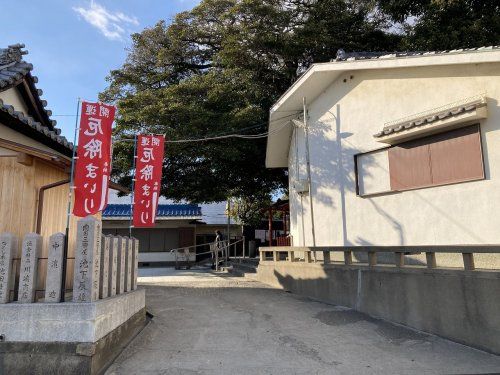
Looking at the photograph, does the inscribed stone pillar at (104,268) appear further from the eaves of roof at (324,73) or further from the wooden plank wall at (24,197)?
the eaves of roof at (324,73)

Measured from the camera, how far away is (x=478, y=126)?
9.20 meters

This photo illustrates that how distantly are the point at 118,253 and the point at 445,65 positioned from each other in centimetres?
866

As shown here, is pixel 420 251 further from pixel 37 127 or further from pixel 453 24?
pixel 453 24

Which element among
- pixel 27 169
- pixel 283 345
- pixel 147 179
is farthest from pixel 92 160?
pixel 283 345

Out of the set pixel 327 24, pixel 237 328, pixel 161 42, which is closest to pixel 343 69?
pixel 237 328

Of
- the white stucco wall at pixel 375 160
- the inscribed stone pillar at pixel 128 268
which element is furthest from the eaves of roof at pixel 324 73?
the inscribed stone pillar at pixel 128 268

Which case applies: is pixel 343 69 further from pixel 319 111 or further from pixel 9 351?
pixel 9 351

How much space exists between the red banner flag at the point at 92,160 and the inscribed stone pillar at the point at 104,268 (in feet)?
5.87

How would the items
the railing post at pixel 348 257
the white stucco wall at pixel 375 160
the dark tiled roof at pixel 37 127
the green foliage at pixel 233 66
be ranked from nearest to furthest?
the dark tiled roof at pixel 37 127, the white stucco wall at pixel 375 160, the railing post at pixel 348 257, the green foliage at pixel 233 66

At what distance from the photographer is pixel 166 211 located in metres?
26.8

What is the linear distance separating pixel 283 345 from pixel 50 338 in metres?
3.79

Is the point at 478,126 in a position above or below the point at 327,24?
below

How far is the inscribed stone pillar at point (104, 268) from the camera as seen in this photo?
6367 mm

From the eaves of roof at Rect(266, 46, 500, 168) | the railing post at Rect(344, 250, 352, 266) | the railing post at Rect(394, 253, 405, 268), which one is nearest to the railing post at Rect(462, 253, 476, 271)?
the railing post at Rect(394, 253, 405, 268)
